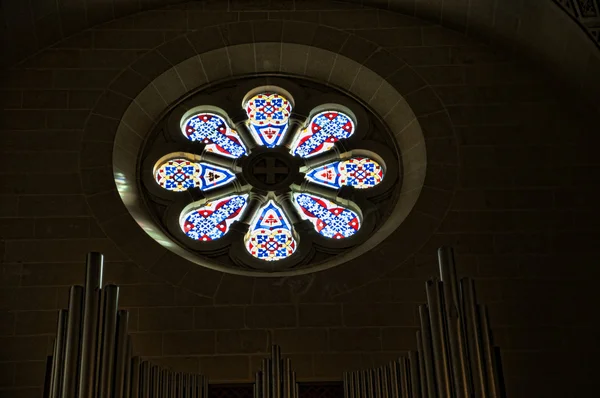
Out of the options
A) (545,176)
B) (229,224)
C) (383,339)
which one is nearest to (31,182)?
(229,224)

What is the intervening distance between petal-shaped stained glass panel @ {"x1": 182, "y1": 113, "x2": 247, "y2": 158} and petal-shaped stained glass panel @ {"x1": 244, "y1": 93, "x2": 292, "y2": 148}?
196 millimetres

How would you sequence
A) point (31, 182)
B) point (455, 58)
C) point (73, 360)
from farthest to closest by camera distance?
point (455, 58), point (31, 182), point (73, 360)

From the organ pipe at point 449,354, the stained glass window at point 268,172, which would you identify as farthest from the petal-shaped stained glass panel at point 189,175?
the organ pipe at point 449,354

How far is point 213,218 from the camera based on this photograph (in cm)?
1197

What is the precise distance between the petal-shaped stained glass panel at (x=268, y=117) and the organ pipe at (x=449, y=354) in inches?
135

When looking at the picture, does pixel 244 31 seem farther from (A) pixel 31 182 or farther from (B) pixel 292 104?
(A) pixel 31 182

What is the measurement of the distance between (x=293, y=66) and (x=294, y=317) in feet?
10.00

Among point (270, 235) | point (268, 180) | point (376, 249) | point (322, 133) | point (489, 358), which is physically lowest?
point (489, 358)

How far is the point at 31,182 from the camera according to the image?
11445mm

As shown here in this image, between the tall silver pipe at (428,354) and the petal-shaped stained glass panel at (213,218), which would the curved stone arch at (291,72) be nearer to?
the petal-shaped stained glass panel at (213,218)

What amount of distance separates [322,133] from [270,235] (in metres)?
1.32

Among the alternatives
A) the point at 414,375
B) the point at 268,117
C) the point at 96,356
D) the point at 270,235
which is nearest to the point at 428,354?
the point at 414,375

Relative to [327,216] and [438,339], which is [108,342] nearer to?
[438,339]

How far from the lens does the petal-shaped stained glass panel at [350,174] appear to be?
1221 cm
